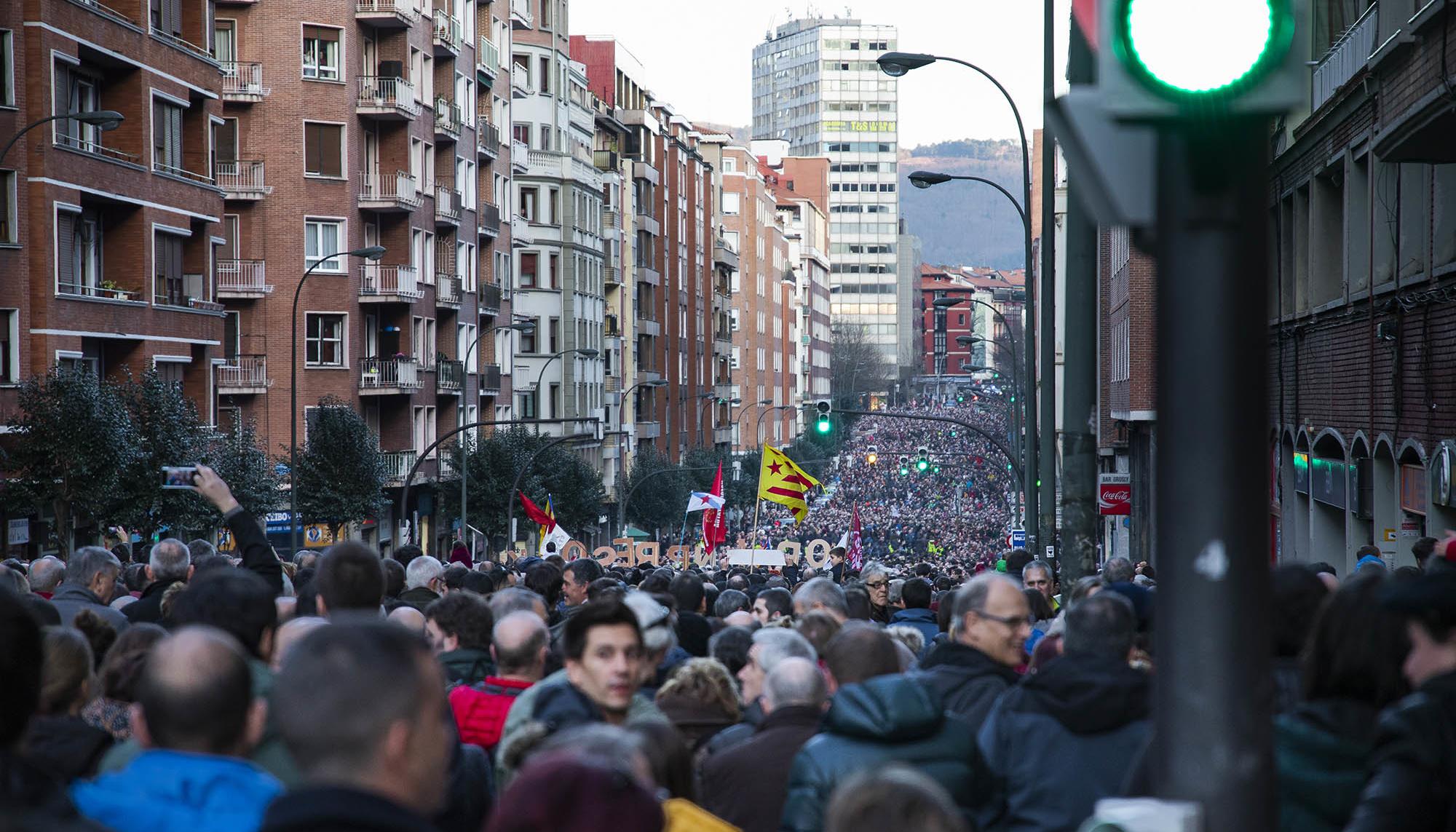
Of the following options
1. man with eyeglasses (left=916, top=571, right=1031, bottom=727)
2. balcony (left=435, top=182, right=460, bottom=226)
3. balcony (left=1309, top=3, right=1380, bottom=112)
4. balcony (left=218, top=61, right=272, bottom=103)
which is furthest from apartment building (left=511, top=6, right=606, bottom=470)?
man with eyeglasses (left=916, top=571, right=1031, bottom=727)

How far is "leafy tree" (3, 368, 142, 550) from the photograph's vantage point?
30.3 metres

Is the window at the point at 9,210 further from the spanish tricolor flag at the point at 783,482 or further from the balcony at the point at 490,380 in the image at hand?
the balcony at the point at 490,380

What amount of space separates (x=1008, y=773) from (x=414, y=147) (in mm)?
53335

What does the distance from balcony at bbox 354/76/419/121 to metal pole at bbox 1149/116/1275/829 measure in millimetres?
52935

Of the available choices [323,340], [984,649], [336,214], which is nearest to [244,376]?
[323,340]

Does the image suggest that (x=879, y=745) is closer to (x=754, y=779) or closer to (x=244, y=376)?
(x=754, y=779)

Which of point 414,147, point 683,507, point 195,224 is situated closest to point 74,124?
point 195,224

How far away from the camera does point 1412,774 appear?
13.2ft

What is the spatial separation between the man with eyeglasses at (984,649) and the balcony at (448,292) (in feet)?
176

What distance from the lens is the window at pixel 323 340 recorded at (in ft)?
174

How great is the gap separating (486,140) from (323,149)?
1221 cm

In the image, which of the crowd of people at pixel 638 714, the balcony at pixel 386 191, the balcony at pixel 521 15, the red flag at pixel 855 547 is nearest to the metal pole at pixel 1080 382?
the crowd of people at pixel 638 714

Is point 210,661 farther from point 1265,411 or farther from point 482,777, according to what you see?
point 1265,411

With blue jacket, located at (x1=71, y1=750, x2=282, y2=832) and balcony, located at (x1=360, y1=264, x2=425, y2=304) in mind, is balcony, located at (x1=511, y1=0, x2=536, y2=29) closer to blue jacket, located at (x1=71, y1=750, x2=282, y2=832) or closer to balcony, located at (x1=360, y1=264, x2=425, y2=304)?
balcony, located at (x1=360, y1=264, x2=425, y2=304)
